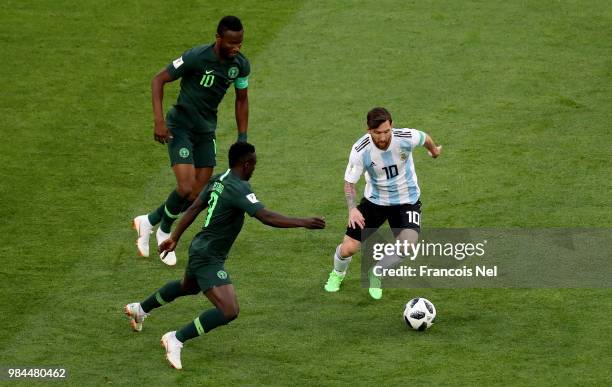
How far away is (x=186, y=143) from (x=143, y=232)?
123 centimetres

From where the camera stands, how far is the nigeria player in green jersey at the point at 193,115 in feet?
46.5

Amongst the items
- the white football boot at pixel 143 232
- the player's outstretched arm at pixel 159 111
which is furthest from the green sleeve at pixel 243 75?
the white football boot at pixel 143 232

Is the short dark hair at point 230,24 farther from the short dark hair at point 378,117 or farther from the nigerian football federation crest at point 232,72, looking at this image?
the short dark hair at point 378,117

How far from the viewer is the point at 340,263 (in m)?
13.9

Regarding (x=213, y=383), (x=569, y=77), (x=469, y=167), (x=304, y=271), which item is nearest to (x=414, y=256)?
(x=304, y=271)

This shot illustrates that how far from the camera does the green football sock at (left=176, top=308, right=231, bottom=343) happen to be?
12156 mm

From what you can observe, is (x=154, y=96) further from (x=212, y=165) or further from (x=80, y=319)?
(x=80, y=319)

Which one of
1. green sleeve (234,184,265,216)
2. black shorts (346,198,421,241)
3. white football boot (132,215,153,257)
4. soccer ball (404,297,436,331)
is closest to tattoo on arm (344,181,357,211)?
black shorts (346,198,421,241)

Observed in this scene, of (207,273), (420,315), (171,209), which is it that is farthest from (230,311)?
(171,209)

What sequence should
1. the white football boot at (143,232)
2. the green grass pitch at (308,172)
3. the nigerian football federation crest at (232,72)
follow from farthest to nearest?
the white football boot at (143,232) < the nigerian football federation crest at (232,72) < the green grass pitch at (308,172)

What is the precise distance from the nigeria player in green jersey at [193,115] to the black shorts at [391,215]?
1755mm

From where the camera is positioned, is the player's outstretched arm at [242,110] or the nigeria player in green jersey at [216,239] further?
the player's outstretched arm at [242,110]

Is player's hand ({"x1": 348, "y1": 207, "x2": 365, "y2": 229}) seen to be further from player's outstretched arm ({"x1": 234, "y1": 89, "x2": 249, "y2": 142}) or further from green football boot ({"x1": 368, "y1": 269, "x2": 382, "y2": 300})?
player's outstretched arm ({"x1": 234, "y1": 89, "x2": 249, "y2": 142})

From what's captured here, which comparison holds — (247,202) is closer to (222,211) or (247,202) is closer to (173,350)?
(222,211)
